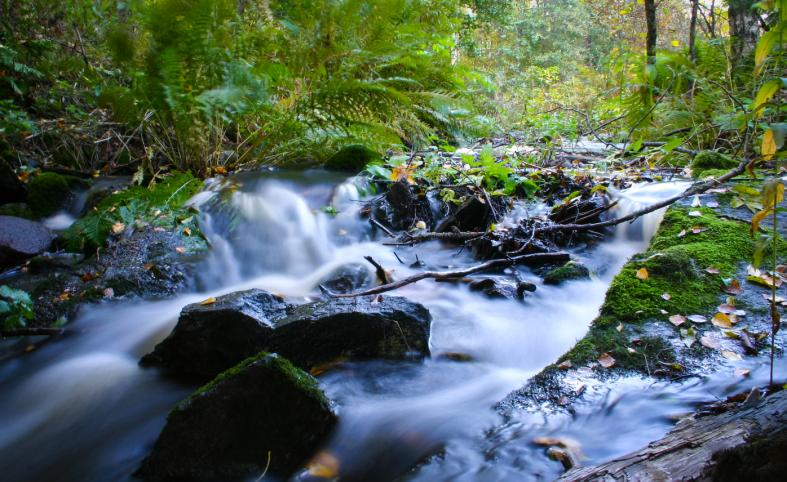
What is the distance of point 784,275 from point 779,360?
75 cm

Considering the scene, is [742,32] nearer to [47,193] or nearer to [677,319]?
[677,319]

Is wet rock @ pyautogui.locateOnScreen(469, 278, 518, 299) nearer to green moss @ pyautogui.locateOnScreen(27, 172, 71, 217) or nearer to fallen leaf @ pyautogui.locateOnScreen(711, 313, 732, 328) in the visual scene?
fallen leaf @ pyautogui.locateOnScreen(711, 313, 732, 328)

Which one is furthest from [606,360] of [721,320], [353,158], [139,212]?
[353,158]

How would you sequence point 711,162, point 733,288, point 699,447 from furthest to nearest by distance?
1. point 711,162
2. point 733,288
3. point 699,447

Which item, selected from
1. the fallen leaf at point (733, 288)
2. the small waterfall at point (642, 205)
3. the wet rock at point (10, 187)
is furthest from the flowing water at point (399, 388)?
the wet rock at point (10, 187)

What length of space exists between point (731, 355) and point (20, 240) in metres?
4.40

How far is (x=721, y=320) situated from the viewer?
6.51 ft

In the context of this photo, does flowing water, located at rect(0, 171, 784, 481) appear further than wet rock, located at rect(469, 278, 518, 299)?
No

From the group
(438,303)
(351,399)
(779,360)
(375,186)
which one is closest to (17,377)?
(351,399)

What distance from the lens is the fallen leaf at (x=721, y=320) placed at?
1.96m

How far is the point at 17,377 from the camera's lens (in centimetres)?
234

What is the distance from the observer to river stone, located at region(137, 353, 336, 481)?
5.30 ft

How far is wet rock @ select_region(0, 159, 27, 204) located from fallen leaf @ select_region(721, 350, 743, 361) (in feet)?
17.6

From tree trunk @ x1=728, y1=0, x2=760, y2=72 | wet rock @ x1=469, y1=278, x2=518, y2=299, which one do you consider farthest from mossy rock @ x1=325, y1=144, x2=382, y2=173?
tree trunk @ x1=728, y1=0, x2=760, y2=72
